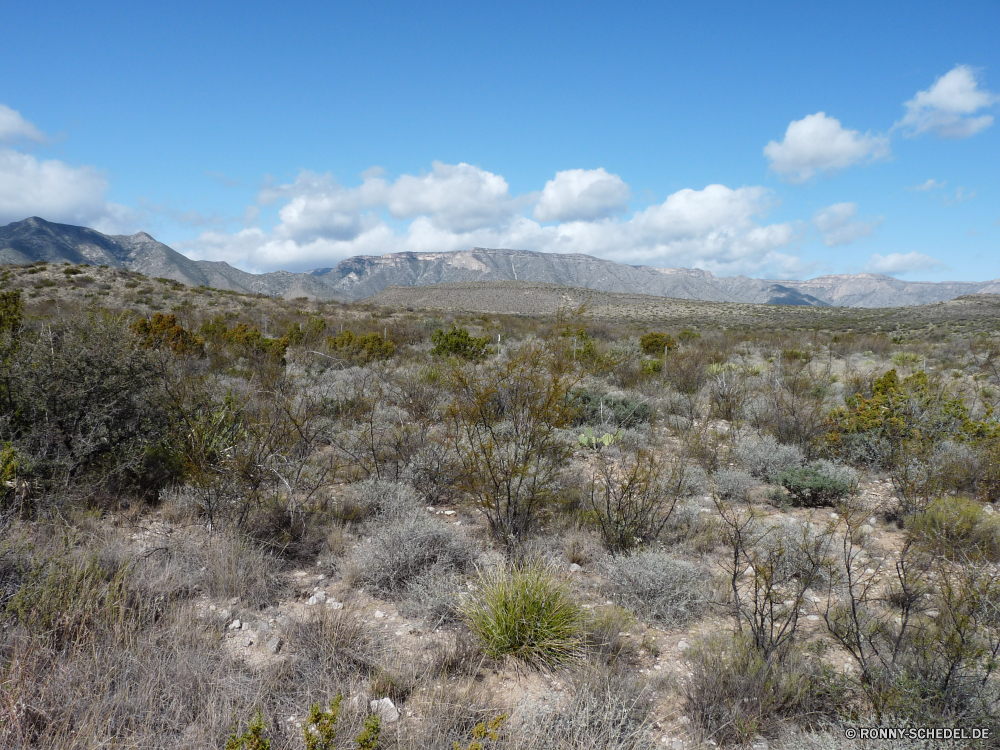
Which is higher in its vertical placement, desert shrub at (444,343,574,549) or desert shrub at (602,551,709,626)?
desert shrub at (444,343,574,549)

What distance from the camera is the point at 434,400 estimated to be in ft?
25.9

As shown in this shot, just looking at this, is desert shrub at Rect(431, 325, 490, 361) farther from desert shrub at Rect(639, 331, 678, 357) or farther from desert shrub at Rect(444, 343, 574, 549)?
desert shrub at Rect(444, 343, 574, 549)

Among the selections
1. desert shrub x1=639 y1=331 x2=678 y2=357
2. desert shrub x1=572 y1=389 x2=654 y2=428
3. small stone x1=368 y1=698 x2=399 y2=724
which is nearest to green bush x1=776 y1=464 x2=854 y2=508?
desert shrub x1=572 y1=389 x2=654 y2=428

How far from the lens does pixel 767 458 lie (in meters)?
6.69

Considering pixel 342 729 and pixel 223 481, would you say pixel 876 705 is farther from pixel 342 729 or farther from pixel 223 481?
pixel 223 481

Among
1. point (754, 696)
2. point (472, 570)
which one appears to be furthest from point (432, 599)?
point (754, 696)

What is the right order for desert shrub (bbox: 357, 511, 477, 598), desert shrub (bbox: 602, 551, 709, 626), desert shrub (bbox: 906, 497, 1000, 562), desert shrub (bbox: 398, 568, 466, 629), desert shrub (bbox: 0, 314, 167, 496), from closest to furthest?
desert shrub (bbox: 398, 568, 466, 629), desert shrub (bbox: 602, 551, 709, 626), desert shrub (bbox: 357, 511, 477, 598), desert shrub (bbox: 906, 497, 1000, 562), desert shrub (bbox: 0, 314, 167, 496)

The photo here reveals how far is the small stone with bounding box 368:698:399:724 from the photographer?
2578 mm

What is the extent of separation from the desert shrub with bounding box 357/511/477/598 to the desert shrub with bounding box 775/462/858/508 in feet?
→ 13.5

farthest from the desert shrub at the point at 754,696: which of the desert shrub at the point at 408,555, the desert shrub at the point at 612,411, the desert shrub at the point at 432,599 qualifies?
the desert shrub at the point at 612,411

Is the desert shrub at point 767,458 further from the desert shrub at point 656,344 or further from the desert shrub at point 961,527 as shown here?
the desert shrub at point 656,344

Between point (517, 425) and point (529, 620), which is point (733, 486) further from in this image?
point (529, 620)

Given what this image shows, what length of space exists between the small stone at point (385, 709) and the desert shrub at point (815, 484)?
5211 millimetres

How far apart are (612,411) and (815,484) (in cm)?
367
